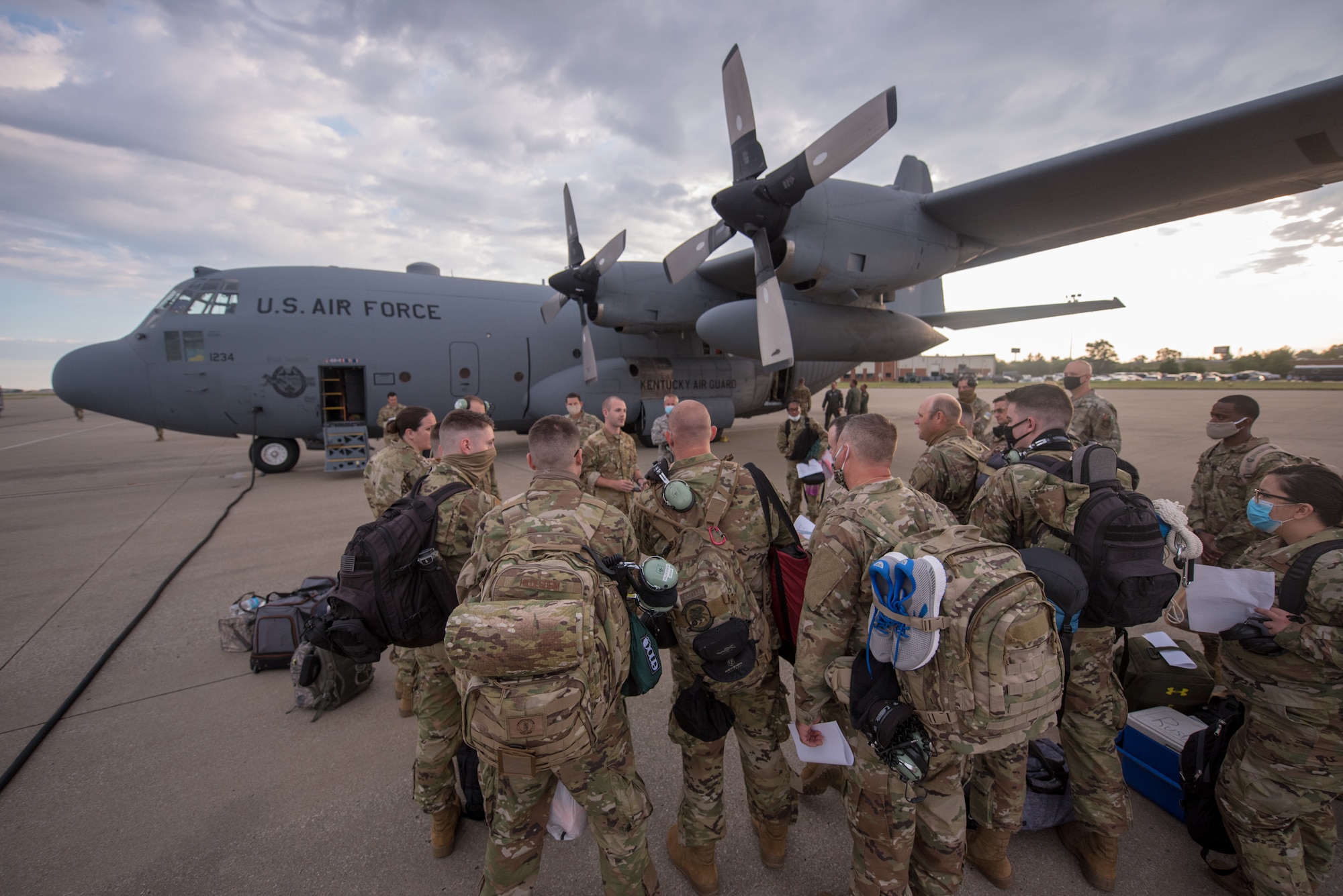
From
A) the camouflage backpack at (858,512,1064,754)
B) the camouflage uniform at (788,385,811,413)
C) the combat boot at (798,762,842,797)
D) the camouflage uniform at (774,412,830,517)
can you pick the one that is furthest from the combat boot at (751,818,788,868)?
the camouflage uniform at (788,385,811,413)

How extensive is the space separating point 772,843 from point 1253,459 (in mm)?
3780

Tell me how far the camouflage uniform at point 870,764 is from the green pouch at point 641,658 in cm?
52

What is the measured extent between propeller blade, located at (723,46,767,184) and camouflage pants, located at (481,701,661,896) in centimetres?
757

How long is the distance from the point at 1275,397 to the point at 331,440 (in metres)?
42.2

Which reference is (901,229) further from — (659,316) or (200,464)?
(200,464)

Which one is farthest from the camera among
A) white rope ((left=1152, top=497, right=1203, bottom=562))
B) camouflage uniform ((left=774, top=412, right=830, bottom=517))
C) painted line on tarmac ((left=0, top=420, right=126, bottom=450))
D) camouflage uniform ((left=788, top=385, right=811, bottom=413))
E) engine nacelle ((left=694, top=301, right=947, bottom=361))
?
painted line on tarmac ((left=0, top=420, right=126, bottom=450))

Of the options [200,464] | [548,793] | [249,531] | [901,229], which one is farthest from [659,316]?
→ [200,464]

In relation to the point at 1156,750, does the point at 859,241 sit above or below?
above

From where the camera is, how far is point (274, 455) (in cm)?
1107

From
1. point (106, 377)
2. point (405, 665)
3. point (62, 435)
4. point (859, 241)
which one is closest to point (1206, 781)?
point (405, 665)

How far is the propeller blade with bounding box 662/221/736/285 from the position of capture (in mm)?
8078

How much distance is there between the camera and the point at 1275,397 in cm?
2738

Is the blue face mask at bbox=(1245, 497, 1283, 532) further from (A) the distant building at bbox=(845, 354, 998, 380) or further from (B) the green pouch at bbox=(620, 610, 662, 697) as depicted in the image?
(A) the distant building at bbox=(845, 354, 998, 380)

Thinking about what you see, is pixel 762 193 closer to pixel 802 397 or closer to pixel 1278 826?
pixel 802 397
